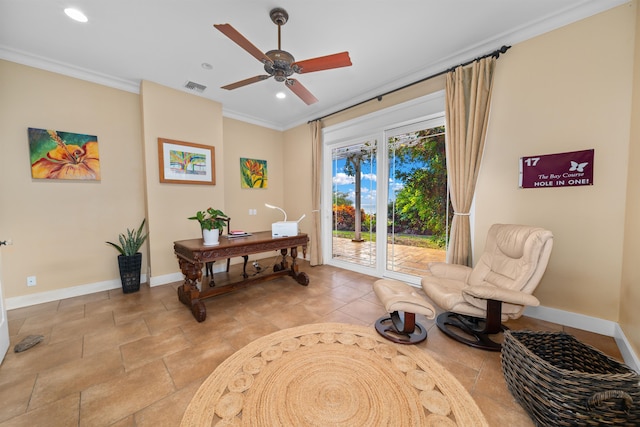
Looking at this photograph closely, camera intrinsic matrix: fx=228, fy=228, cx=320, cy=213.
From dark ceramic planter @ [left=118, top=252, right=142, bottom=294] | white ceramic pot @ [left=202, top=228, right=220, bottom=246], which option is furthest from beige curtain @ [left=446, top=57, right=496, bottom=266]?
dark ceramic planter @ [left=118, top=252, right=142, bottom=294]

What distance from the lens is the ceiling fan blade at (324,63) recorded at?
75.4 inches

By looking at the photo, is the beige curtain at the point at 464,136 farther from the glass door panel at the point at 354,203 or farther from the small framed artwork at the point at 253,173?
the small framed artwork at the point at 253,173

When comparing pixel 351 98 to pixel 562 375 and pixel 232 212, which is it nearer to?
pixel 232 212

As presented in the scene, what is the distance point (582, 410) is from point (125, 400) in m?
2.56

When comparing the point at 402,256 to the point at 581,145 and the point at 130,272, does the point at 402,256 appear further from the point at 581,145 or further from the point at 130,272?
the point at 130,272

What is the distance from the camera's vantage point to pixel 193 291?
99.7 inches

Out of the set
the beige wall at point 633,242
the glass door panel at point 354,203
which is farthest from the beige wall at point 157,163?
the beige wall at point 633,242

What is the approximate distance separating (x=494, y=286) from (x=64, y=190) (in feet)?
16.4

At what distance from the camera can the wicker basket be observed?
1.09 m

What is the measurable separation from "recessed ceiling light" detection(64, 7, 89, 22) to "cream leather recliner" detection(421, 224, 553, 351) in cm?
418

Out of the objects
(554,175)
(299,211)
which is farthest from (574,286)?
(299,211)

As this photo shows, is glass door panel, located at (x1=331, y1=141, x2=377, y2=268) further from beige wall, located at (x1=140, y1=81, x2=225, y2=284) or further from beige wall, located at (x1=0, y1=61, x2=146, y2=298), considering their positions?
beige wall, located at (x1=0, y1=61, x2=146, y2=298)

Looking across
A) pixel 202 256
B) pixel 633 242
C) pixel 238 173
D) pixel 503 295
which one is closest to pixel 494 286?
pixel 503 295

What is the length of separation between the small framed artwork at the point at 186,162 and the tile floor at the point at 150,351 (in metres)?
1.74
